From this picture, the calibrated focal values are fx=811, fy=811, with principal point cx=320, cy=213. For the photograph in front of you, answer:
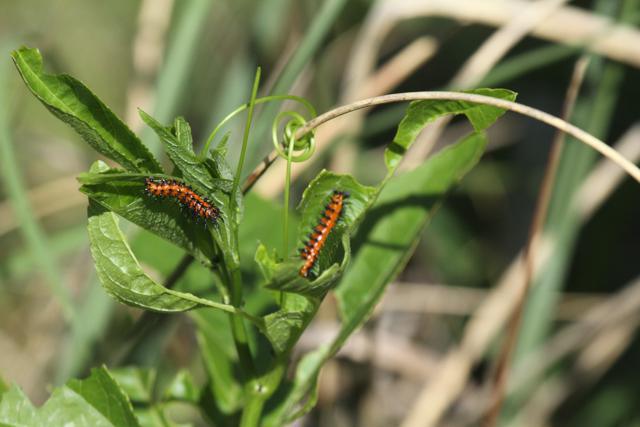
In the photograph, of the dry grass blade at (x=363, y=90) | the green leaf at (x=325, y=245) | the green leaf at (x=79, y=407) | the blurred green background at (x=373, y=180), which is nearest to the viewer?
the green leaf at (x=325, y=245)

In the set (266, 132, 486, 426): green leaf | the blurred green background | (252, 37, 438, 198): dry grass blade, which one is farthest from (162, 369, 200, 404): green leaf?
(252, 37, 438, 198): dry grass blade

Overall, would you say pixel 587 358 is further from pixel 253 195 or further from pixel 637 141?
pixel 253 195

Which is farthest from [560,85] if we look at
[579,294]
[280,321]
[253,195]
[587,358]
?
[280,321]

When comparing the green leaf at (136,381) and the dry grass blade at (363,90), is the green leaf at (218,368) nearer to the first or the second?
the green leaf at (136,381)

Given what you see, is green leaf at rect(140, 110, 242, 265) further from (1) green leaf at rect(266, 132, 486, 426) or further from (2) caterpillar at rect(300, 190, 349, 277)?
(1) green leaf at rect(266, 132, 486, 426)

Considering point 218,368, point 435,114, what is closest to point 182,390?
point 218,368

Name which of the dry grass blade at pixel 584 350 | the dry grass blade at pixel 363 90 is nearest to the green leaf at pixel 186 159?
the dry grass blade at pixel 363 90
